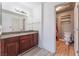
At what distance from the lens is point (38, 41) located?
1772 mm

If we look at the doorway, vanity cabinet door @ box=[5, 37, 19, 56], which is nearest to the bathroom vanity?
vanity cabinet door @ box=[5, 37, 19, 56]

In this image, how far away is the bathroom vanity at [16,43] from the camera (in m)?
1.56

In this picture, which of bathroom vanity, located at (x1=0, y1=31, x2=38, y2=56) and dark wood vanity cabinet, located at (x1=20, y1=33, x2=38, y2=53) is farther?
dark wood vanity cabinet, located at (x1=20, y1=33, x2=38, y2=53)

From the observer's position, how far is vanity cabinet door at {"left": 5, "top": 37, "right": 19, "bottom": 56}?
5.23 feet

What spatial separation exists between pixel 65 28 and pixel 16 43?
91 centimetres

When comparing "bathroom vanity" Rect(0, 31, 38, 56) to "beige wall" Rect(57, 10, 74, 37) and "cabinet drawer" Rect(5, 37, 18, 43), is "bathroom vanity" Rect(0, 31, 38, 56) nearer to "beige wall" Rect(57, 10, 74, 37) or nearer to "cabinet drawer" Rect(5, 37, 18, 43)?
"cabinet drawer" Rect(5, 37, 18, 43)

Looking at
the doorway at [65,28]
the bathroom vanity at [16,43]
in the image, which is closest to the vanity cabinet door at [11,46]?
the bathroom vanity at [16,43]

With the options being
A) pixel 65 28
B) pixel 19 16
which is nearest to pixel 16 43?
pixel 19 16

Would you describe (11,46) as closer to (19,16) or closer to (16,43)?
(16,43)

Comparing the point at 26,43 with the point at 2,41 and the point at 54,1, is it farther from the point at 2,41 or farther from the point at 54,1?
the point at 54,1

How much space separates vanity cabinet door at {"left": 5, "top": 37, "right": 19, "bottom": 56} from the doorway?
28.6 inches

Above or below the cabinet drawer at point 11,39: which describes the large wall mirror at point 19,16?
above

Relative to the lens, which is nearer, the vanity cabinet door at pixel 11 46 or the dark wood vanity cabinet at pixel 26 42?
the vanity cabinet door at pixel 11 46

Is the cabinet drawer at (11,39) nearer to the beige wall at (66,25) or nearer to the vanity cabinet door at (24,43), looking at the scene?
the vanity cabinet door at (24,43)
